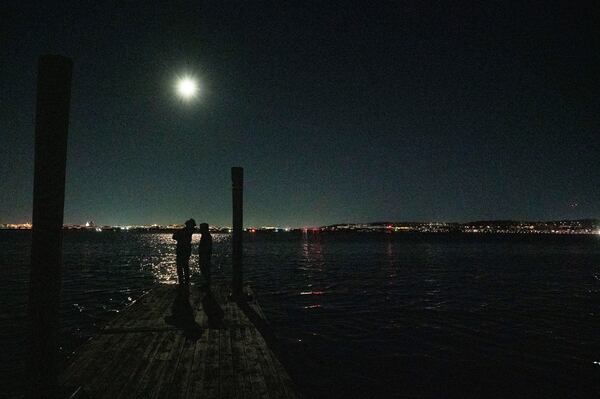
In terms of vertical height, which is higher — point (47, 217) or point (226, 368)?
point (47, 217)

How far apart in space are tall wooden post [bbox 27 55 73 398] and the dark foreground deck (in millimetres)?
824

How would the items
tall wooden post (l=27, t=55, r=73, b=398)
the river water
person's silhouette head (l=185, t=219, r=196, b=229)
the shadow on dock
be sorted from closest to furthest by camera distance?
tall wooden post (l=27, t=55, r=73, b=398) → the shadow on dock → the river water → person's silhouette head (l=185, t=219, r=196, b=229)

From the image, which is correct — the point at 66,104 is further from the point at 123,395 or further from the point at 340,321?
the point at 340,321

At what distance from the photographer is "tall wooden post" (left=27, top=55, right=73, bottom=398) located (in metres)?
3.73

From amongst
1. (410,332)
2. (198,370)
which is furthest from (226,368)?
(410,332)

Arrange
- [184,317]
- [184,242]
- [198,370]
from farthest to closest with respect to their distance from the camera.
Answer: [184,242]
[184,317]
[198,370]

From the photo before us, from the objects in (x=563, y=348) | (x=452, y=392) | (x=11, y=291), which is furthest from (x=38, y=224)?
(x=11, y=291)

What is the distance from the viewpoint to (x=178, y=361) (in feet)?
19.1

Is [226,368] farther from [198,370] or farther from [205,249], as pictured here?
[205,249]

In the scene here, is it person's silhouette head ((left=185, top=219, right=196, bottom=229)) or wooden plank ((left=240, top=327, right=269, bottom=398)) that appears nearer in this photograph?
wooden plank ((left=240, top=327, right=269, bottom=398))

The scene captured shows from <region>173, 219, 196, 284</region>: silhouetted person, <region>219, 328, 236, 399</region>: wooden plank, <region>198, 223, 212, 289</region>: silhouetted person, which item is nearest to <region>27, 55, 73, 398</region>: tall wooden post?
<region>219, 328, 236, 399</region>: wooden plank

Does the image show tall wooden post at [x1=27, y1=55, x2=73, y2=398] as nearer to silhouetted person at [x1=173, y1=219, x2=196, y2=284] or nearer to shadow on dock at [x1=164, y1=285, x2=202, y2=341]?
shadow on dock at [x1=164, y1=285, x2=202, y2=341]

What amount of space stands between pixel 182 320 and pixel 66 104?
5951 mm

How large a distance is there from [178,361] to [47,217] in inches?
126
